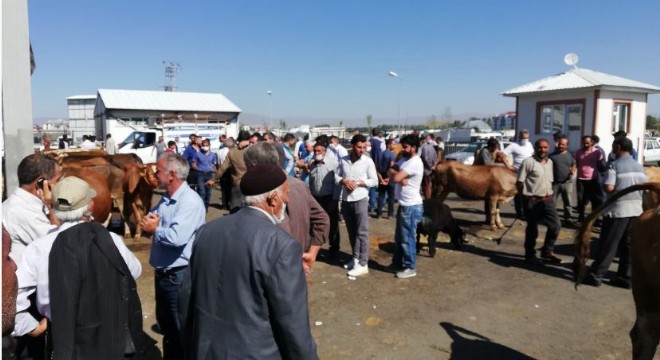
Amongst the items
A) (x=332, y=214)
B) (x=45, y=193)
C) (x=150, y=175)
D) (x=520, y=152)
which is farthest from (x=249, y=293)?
(x=520, y=152)

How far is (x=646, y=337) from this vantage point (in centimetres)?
382

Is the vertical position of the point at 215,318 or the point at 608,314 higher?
the point at 215,318

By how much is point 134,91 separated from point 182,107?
19.1 feet

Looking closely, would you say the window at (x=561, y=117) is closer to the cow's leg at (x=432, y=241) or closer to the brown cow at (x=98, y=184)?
the cow's leg at (x=432, y=241)

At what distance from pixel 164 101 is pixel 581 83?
35137mm

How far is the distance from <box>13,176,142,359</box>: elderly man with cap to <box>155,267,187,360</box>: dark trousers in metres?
0.85

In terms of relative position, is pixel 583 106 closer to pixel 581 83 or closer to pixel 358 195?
pixel 581 83

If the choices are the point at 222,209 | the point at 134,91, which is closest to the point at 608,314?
the point at 222,209

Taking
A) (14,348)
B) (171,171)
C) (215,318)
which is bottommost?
(14,348)

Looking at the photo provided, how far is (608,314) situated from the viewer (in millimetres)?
5398

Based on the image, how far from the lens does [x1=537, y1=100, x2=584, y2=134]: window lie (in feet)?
66.4

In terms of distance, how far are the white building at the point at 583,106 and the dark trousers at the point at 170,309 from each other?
19.6m

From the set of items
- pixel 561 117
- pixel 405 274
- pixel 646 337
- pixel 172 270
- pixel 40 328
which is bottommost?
pixel 405 274

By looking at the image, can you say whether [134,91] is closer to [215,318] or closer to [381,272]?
[381,272]
